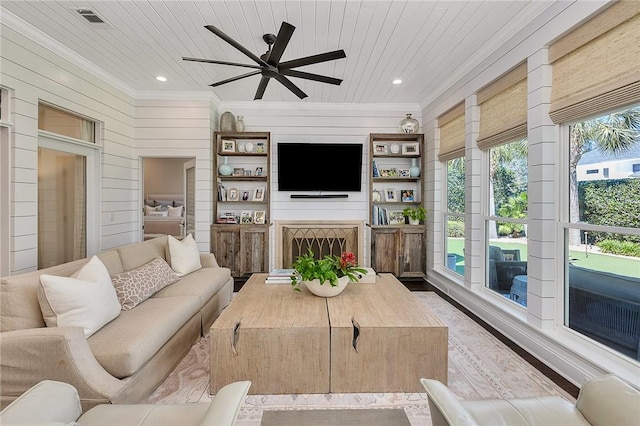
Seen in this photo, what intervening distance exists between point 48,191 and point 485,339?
4876mm

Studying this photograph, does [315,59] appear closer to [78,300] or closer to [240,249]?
[78,300]

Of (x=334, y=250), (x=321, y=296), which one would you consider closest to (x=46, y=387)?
(x=321, y=296)

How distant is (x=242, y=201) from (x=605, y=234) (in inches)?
172

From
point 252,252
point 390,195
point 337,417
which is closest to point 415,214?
point 390,195

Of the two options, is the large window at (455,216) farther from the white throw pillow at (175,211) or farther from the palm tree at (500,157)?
the white throw pillow at (175,211)

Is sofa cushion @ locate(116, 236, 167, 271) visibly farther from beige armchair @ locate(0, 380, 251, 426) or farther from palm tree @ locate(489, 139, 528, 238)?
palm tree @ locate(489, 139, 528, 238)

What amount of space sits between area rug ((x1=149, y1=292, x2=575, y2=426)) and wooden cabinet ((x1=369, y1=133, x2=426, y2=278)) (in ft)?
6.82

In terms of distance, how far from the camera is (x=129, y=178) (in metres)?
4.64

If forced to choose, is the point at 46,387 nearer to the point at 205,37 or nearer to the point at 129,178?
the point at 205,37

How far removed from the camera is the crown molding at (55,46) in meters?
2.74

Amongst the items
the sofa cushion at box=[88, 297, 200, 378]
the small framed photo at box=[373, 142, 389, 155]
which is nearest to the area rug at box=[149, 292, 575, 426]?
the sofa cushion at box=[88, 297, 200, 378]

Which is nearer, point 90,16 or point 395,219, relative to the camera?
point 90,16

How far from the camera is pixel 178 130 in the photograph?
4660mm

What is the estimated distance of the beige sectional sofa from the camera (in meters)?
1.56
